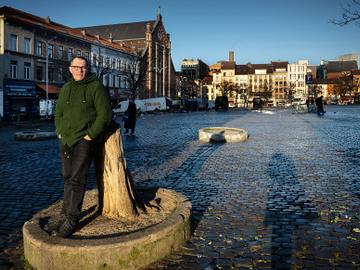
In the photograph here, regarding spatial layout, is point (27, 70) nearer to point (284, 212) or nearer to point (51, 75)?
point (51, 75)

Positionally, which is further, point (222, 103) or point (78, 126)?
point (222, 103)

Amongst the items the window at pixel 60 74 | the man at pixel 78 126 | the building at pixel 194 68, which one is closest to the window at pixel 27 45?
the window at pixel 60 74

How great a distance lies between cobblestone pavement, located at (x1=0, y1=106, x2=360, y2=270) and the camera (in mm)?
4188

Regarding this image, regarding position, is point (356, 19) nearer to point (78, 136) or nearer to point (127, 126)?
point (127, 126)

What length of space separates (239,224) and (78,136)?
235 cm

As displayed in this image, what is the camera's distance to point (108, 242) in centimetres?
376

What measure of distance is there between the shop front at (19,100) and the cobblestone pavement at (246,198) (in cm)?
2911

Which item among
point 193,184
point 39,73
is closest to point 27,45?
point 39,73

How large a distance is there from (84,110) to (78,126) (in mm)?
170

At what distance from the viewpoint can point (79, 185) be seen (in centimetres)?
423

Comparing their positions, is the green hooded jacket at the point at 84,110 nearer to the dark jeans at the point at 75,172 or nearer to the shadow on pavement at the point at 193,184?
the dark jeans at the point at 75,172

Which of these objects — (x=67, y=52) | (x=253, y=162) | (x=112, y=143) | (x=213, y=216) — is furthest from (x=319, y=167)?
(x=67, y=52)

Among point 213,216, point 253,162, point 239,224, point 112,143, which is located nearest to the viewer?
point 112,143

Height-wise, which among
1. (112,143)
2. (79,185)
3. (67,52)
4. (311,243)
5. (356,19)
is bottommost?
(311,243)
